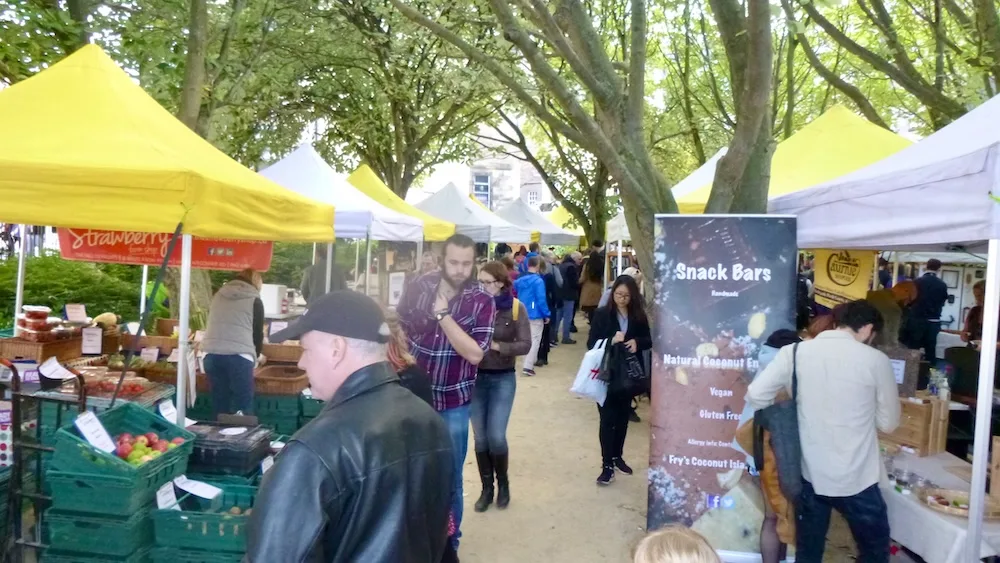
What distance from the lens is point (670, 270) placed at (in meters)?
4.38

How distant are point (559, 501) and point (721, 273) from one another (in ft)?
7.46

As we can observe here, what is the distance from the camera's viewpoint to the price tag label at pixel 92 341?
5953 mm

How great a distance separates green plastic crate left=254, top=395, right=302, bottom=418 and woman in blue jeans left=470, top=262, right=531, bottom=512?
1.99 metres

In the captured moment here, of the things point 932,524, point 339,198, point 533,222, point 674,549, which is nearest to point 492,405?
point 932,524

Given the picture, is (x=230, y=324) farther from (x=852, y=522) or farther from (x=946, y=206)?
(x=946, y=206)

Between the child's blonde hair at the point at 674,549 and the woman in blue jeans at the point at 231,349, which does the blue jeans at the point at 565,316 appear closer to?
the woman in blue jeans at the point at 231,349

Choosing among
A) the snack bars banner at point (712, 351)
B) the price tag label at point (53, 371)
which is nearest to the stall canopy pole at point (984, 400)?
the snack bars banner at point (712, 351)

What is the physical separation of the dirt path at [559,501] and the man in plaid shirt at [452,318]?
2.49 feet

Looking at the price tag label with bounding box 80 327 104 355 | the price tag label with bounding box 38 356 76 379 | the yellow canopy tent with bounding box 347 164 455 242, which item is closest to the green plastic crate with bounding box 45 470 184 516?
the price tag label with bounding box 38 356 76 379

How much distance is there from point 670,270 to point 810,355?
3.34 ft

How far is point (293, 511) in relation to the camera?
1508mm

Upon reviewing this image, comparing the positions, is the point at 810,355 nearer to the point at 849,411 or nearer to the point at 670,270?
the point at 849,411

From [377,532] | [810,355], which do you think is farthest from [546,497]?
[377,532]

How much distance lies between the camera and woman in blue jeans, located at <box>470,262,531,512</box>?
4.77 metres
